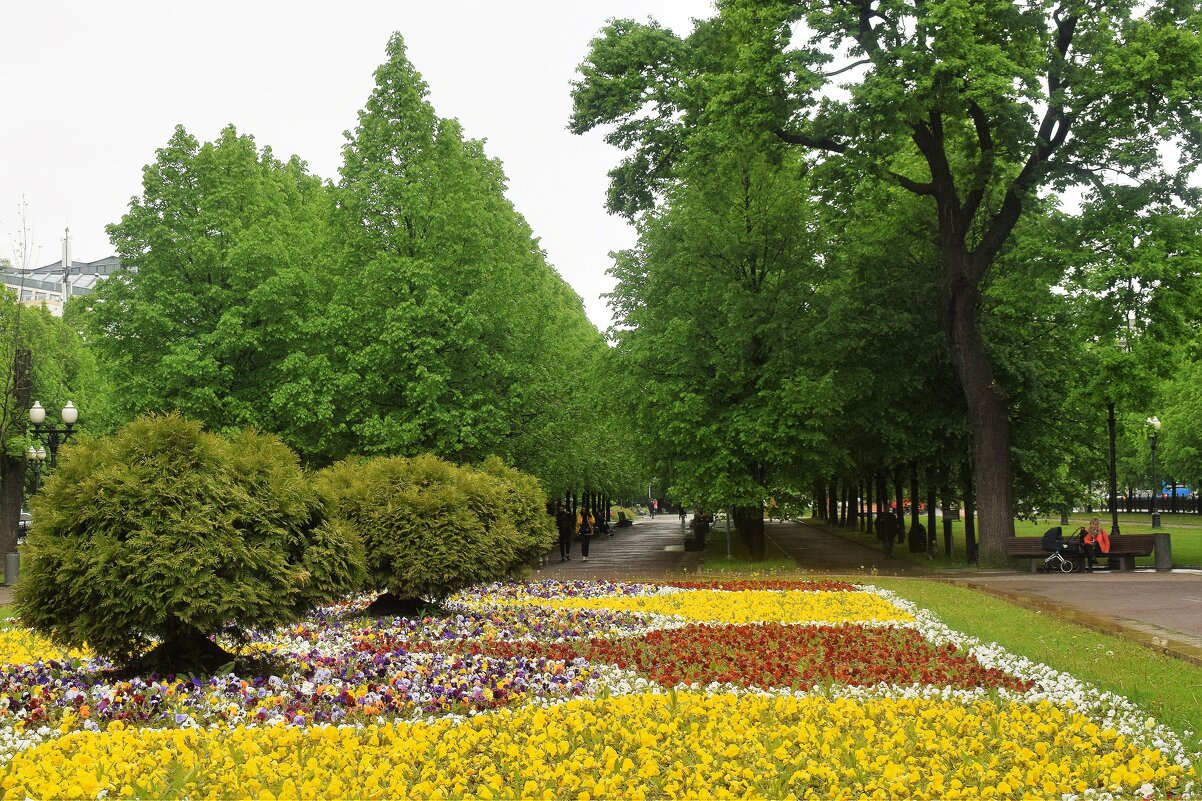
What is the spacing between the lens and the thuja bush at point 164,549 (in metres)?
8.55

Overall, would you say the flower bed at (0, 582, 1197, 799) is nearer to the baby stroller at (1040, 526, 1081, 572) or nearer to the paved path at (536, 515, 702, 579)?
the paved path at (536, 515, 702, 579)

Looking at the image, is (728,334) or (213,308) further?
(213,308)

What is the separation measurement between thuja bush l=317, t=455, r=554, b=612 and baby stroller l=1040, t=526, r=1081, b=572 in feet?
47.9

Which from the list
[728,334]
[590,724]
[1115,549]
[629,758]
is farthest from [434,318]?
[629,758]

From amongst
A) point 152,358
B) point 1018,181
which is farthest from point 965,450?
point 152,358

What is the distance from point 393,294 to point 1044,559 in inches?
692

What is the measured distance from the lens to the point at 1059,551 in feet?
79.4

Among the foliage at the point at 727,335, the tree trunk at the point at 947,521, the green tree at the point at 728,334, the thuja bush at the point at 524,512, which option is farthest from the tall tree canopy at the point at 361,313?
the tree trunk at the point at 947,521

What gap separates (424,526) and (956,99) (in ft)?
47.2

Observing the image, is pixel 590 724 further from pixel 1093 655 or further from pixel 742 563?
pixel 742 563

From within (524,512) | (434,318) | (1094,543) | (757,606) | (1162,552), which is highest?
(434,318)

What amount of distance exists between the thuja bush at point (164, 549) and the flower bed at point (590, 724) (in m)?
0.50

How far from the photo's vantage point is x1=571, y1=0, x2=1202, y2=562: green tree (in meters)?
21.5

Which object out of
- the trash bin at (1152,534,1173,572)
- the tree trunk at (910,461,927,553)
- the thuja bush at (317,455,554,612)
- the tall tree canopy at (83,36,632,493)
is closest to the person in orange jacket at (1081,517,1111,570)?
the trash bin at (1152,534,1173,572)
